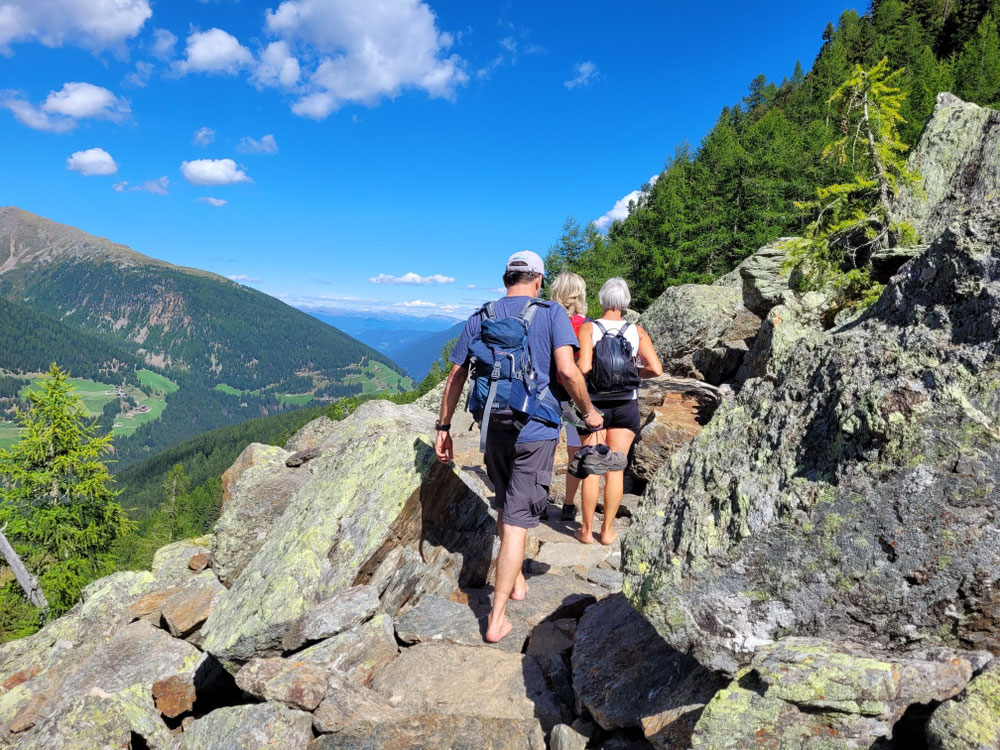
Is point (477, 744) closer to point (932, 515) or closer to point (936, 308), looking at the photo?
point (932, 515)

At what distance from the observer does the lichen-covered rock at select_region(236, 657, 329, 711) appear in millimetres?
4992

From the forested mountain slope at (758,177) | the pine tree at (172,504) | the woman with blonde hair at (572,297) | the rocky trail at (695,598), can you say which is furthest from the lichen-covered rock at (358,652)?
the pine tree at (172,504)

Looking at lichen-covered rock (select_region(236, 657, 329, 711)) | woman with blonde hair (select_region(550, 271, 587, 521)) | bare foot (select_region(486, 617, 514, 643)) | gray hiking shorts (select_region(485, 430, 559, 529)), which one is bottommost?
lichen-covered rock (select_region(236, 657, 329, 711))

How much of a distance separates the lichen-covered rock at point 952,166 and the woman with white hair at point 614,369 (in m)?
8.87

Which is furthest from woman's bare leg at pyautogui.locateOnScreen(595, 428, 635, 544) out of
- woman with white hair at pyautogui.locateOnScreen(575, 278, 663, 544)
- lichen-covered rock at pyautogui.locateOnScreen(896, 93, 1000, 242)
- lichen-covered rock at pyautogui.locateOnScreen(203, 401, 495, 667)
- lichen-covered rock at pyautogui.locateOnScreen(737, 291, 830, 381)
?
lichen-covered rock at pyautogui.locateOnScreen(896, 93, 1000, 242)

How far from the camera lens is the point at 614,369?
7.06 meters

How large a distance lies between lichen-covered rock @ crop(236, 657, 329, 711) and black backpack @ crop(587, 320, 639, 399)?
15.1ft

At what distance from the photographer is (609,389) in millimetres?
7199

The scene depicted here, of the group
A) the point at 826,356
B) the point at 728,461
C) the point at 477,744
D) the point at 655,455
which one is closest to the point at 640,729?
the point at 477,744

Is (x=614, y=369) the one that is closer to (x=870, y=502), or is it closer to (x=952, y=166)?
(x=870, y=502)

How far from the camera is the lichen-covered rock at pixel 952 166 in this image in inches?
458

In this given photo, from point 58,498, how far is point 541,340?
108 ft

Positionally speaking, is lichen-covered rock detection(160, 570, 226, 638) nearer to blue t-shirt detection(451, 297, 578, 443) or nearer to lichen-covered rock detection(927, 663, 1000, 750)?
blue t-shirt detection(451, 297, 578, 443)

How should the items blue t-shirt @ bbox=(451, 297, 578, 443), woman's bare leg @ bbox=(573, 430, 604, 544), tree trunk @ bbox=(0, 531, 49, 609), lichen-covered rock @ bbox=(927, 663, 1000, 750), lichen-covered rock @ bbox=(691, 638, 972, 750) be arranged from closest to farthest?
lichen-covered rock @ bbox=(927, 663, 1000, 750)
lichen-covered rock @ bbox=(691, 638, 972, 750)
blue t-shirt @ bbox=(451, 297, 578, 443)
woman's bare leg @ bbox=(573, 430, 604, 544)
tree trunk @ bbox=(0, 531, 49, 609)
